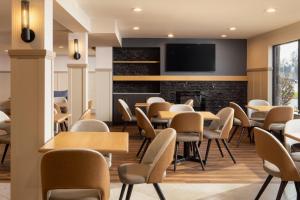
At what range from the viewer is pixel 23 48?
3512 mm

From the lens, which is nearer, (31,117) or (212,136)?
(31,117)

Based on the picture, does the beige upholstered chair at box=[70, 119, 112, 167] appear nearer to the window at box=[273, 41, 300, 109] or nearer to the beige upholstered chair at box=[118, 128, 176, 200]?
the beige upholstered chair at box=[118, 128, 176, 200]

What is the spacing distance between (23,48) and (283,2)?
13.1 feet

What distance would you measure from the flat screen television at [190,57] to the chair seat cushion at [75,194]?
782cm

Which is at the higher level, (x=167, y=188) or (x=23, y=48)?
(x=23, y=48)

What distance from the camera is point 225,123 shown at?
17.7 ft

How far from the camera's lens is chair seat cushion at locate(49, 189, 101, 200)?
2684 mm

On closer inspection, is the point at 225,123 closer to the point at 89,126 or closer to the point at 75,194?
the point at 89,126

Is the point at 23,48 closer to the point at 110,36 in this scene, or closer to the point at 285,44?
the point at 110,36

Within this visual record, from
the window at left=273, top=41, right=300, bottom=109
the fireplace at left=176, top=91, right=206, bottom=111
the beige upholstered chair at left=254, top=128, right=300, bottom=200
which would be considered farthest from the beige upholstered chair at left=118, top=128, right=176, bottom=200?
the fireplace at left=176, top=91, right=206, bottom=111

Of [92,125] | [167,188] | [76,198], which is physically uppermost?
[92,125]

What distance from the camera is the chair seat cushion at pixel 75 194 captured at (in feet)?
8.80

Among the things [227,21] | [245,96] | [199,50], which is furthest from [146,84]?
[227,21]

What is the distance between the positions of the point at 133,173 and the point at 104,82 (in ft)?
23.8
